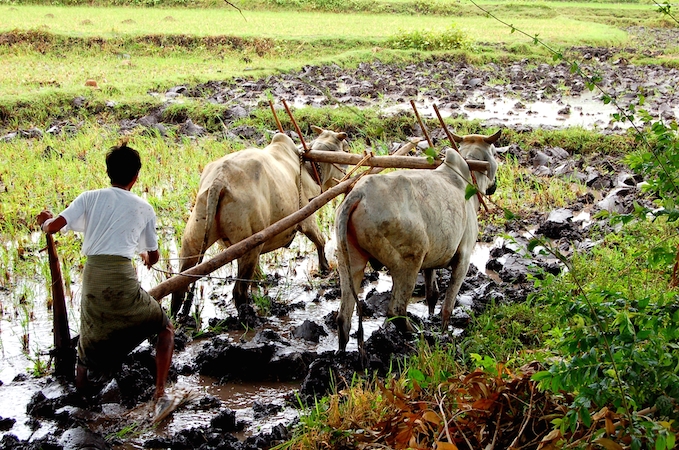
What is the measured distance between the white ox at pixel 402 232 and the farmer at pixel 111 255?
146cm

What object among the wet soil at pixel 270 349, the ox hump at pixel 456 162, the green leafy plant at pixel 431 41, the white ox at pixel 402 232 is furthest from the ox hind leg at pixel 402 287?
the green leafy plant at pixel 431 41

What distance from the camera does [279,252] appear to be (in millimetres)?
8086

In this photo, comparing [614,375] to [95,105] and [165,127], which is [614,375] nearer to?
[165,127]

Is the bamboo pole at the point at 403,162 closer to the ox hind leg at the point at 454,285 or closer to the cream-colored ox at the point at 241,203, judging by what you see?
the cream-colored ox at the point at 241,203

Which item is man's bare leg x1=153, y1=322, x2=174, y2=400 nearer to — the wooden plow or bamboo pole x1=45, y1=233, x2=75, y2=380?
the wooden plow

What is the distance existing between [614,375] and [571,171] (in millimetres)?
8420

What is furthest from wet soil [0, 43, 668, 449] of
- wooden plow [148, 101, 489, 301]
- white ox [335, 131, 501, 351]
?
wooden plow [148, 101, 489, 301]

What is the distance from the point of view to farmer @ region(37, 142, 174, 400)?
4223 millimetres

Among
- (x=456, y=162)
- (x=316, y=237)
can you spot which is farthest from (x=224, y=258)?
(x=316, y=237)

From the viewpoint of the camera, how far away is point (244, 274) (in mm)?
6223

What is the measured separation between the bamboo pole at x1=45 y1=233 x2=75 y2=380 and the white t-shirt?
358 millimetres

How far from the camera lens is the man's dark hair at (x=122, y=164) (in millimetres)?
4230

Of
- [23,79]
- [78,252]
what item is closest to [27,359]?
[78,252]

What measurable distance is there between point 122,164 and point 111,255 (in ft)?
1.77
